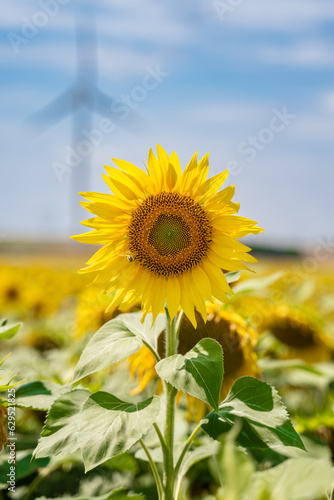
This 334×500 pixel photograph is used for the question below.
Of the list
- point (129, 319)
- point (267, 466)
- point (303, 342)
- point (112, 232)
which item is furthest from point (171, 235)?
point (303, 342)

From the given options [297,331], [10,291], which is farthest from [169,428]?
[10,291]

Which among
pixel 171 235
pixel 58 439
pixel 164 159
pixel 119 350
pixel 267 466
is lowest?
pixel 267 466

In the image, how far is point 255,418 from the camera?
4.21 ft

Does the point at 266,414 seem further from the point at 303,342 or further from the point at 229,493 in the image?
the point at 303,342

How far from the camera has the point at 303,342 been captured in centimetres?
318

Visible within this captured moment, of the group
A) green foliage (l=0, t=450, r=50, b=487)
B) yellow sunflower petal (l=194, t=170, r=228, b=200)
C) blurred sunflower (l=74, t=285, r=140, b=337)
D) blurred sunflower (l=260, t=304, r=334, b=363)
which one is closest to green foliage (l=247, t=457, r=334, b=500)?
yellow sunflower petal (l=194, t=170, r=228, b=200)

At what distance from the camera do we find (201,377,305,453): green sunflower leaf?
124 centimetres

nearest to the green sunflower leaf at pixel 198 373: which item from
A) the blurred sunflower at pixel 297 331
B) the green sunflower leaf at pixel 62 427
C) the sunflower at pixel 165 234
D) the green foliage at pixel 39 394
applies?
the sunflower at pixel 165 234

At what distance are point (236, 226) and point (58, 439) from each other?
0.66 meters

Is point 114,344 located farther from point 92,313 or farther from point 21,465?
point 92,313

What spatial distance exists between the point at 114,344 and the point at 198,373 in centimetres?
24

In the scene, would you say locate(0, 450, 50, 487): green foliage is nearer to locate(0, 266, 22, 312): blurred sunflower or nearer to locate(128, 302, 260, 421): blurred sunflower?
locate(128, 302, 260, 421): blurred sunflower

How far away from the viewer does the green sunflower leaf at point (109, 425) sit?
1146 millimetres

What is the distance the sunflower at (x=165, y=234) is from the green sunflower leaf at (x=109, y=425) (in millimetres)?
227
